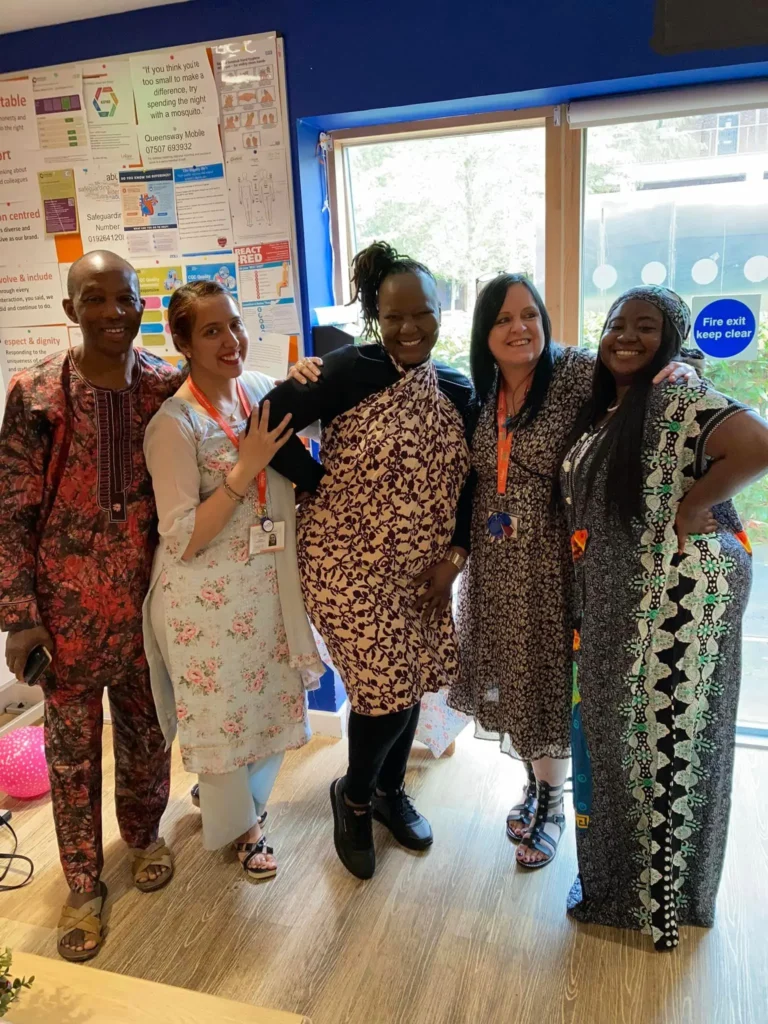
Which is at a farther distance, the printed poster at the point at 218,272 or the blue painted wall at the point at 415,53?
the printed poster at the point at 218,272

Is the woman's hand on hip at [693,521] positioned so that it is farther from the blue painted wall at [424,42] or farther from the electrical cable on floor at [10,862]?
the electrical cable on floor at [10,862]

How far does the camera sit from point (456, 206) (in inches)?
96.3

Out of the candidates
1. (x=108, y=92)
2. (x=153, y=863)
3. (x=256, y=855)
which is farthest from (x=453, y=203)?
(x=153, y=863)

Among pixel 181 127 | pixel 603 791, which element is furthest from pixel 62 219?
pixel 603 791

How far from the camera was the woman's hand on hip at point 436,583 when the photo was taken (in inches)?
71.9

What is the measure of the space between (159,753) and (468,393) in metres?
1.24

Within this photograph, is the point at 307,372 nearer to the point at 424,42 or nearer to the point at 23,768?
the point at 424,42

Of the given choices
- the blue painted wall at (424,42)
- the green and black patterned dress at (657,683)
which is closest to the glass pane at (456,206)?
the blue painted wall at (424,42)

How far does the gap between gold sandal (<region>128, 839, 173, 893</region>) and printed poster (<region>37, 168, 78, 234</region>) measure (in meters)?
1.95

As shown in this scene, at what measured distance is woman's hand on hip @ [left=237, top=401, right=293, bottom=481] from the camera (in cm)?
167

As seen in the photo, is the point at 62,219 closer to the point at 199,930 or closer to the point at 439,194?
the point at 439,194

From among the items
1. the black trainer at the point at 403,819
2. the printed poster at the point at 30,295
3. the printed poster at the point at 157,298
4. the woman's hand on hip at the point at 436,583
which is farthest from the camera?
the printed poster at the point at 30,295

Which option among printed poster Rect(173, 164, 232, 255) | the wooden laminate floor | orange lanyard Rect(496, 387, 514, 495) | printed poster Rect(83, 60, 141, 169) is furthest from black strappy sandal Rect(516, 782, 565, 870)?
printed poster Rect(83, 60, 141, 169)

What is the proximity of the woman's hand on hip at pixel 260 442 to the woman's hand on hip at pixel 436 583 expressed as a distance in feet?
1.54
